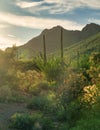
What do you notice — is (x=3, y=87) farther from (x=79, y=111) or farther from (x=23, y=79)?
(x=79, y=111)

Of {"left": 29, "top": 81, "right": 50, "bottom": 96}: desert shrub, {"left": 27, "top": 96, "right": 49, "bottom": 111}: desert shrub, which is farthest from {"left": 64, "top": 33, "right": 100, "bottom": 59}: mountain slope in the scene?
{"left": 27, "top": 96, "right": 49, "bottom": 111}: desert shrub

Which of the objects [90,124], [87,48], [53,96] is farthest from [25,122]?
[87,48]

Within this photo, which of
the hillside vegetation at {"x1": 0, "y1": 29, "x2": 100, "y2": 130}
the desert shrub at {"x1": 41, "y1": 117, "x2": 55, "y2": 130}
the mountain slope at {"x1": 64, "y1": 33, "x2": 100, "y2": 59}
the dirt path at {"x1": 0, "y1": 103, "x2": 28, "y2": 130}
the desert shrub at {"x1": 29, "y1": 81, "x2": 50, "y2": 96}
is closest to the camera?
the hillside vegetation at {"x1": 0, "y1": 29, "x2": 100, "y2": 130}

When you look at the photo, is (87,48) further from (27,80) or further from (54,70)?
(27,80)

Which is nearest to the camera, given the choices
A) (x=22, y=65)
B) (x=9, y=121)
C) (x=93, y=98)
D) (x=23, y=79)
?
(x=93, y=98)

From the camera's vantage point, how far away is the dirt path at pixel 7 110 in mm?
15821

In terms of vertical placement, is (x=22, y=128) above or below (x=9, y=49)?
below

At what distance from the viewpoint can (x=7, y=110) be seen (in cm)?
1908

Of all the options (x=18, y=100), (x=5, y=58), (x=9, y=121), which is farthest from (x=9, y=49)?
(x=9, y=121)

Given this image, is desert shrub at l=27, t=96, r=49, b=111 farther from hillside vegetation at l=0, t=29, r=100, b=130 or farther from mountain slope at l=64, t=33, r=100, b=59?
mountain slope at l=64, t=33, r=100, b=59

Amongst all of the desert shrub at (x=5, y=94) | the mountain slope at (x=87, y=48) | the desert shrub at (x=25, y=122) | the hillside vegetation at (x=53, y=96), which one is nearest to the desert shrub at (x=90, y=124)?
the hillside vegetation at (x=53, y=96)

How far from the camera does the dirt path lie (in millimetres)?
15821

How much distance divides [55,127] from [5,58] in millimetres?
15028

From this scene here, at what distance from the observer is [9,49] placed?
3023cm
